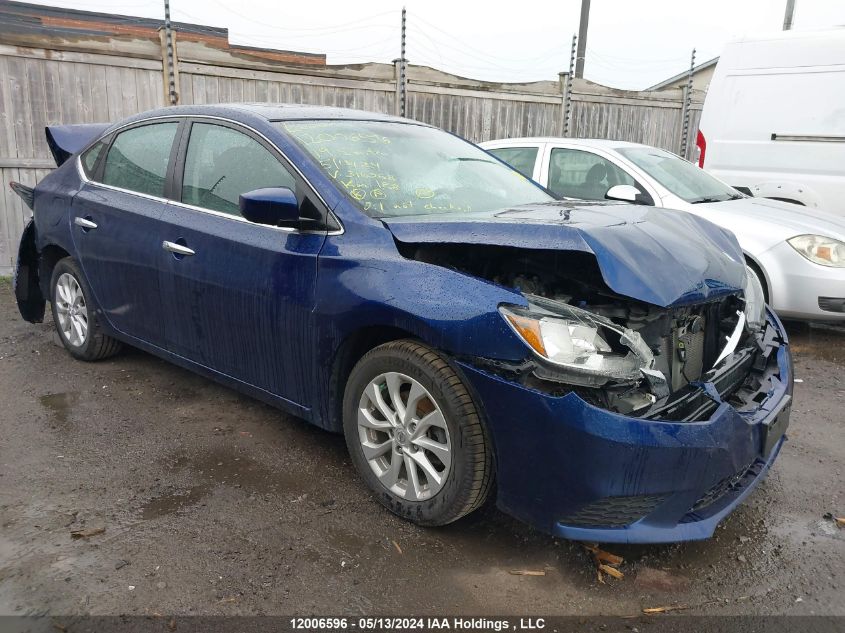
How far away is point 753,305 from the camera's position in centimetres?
323

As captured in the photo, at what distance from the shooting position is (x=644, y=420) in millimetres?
2283

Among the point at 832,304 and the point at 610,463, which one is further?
the point at 832,304

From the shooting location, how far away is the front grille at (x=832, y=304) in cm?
532

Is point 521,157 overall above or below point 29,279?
above

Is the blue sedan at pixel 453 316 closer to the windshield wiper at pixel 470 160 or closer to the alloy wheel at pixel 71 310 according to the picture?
the windshield wiper at pixel 470 160

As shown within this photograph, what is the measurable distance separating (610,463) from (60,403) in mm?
3309

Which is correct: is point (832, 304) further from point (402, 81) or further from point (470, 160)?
point (402, 81)

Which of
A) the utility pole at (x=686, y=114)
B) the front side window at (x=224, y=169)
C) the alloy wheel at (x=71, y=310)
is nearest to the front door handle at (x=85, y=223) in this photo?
the alloy wheel at (x=71, y=310)

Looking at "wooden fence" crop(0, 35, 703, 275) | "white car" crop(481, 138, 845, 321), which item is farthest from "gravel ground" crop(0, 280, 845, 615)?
"wooden fence" crop(0, 35, 703, 275)

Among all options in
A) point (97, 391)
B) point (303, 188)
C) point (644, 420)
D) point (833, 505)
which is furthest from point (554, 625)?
point (97, 391)

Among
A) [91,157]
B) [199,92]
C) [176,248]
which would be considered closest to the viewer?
[176,248]

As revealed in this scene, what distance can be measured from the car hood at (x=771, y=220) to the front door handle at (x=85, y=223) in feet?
14.6

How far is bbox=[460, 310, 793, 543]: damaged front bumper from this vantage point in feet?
7.40

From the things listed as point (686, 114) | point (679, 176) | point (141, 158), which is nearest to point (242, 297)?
point (141, 158)
